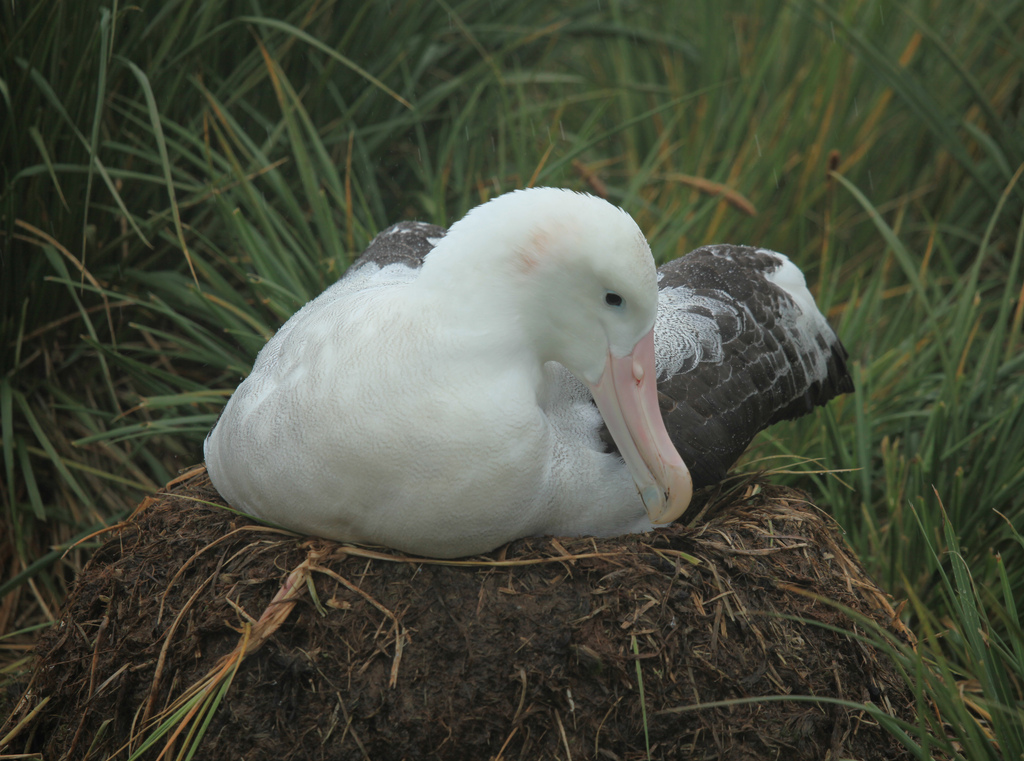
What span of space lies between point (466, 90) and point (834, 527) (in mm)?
3007

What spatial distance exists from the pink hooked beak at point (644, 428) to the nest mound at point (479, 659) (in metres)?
0.20

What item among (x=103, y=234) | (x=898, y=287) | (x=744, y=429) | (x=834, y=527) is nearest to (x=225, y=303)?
(x=103, y=234)

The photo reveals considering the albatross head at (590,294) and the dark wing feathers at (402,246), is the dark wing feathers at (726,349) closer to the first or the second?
the dark wing feathers at (402,246)

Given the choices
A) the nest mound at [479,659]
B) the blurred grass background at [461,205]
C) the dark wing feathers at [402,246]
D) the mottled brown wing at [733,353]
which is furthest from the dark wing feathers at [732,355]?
the dark wing feathers at [402,246]

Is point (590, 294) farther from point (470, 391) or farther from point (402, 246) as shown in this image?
point (402, 246)

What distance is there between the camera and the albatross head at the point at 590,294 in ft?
7.82

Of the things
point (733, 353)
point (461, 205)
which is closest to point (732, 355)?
point (733, 353)

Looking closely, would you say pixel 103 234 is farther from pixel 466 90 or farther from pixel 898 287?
pixel 898 287

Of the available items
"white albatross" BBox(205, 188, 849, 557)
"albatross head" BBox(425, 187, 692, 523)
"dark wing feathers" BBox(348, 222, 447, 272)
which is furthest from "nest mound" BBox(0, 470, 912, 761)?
"dark wing feathers" BBox(348, 222, 447, 272)

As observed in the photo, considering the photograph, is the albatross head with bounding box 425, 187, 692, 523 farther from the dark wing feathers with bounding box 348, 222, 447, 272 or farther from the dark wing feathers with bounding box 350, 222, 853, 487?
the dark wing feathers with bounding box 348, 222, 447, 272

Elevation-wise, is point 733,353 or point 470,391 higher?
point 470,391

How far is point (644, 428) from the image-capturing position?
8.52 feet

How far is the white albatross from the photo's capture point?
240 centimetres

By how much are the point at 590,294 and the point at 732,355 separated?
Answer: 88 cm
